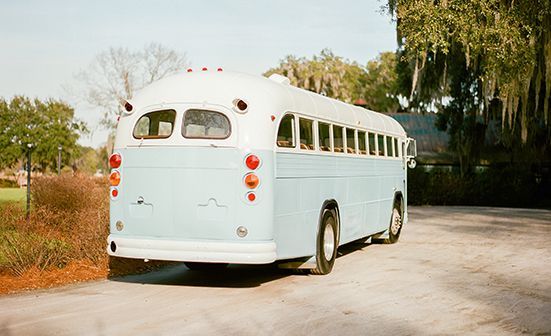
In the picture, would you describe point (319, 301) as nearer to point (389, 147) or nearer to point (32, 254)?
point (32, 254)

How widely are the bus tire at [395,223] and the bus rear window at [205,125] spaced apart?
7453mm

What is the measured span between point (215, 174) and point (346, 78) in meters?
63.3

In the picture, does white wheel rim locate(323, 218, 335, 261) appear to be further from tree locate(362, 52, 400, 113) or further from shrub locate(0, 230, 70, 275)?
tree locate(362, 52, 400, 113)

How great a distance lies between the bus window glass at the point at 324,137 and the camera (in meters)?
11.5

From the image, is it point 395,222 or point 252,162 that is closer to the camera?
point 252,162

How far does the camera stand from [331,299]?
369 inches

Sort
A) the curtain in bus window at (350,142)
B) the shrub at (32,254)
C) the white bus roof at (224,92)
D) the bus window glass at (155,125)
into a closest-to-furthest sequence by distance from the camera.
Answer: the white bus roof at (224,92) < the bus window glass at (155,125) < the shrub at (32,254) < the curtain in bus window at (350,142)

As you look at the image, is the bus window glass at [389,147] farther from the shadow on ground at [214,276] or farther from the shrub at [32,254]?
the shrub at [32,254]

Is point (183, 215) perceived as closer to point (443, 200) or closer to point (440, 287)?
point (440, 287)

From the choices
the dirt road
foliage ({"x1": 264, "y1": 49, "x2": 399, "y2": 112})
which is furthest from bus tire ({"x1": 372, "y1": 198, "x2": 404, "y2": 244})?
foliage ({"x1": 264, "y1": 49, "x2": 399, "y2": 112})

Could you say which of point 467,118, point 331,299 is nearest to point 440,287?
point 331,299

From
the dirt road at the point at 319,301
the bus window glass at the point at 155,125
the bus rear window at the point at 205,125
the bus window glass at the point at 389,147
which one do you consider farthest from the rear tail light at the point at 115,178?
the bus window glass at the point at 389,147

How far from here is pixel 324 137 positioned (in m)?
11.6

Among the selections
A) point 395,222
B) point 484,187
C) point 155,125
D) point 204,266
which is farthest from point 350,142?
point 484,187
